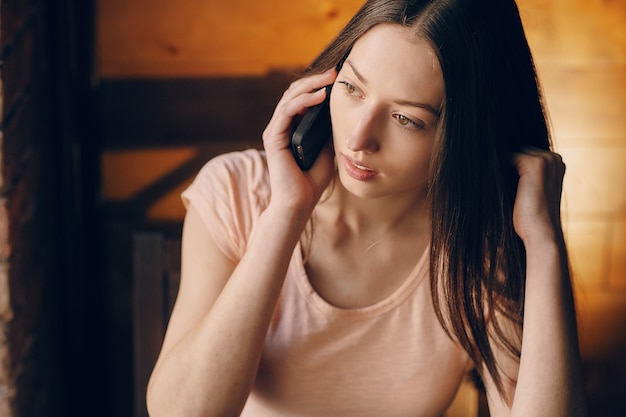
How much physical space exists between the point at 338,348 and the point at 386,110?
44cm

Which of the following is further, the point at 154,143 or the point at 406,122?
the point at 154,143

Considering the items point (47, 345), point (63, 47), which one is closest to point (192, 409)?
point (47, 345)

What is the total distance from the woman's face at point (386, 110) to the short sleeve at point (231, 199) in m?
0.19

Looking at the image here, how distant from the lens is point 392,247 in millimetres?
1198

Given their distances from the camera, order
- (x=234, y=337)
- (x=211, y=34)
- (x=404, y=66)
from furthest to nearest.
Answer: (x=211, y=34) < (x=234, y=337) < (x=404, y=66)

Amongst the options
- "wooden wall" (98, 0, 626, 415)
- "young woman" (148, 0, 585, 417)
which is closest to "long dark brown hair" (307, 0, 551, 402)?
"young woman" (148, 0, 585, 417)

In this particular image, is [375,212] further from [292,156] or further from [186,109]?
[186,109]

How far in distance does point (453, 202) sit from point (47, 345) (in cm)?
89

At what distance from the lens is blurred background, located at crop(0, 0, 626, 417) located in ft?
4.48

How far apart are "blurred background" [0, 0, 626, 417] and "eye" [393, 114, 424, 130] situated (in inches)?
23.6

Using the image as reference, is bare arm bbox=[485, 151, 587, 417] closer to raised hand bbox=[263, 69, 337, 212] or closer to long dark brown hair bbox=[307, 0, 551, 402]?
long dark brown hair bbox=[307, 0, 551, 402]

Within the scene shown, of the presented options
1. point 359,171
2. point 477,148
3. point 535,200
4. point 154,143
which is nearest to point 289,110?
point 359,171

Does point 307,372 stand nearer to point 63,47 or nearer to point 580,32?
point 63,47

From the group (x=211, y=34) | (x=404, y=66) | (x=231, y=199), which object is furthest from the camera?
(x=211, y=34)
